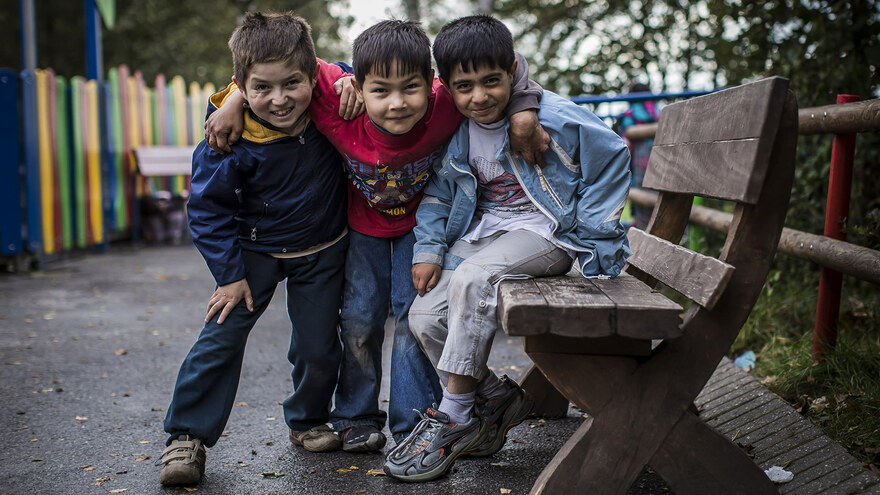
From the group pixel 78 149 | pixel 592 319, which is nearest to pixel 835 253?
pixel 592 319

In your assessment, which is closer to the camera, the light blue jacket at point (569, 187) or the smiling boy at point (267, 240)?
the light blue jacket at point (569, 187)

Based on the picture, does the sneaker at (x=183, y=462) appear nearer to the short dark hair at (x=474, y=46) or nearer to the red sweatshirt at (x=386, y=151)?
the red sweatshirt at (x=386, y=151)

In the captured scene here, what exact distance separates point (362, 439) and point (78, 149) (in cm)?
680

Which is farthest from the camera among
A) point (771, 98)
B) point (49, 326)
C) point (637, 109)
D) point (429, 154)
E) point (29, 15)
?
point (29, 15)

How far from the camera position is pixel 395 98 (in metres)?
2.63

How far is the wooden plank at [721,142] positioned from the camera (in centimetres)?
207

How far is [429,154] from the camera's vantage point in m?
2.82

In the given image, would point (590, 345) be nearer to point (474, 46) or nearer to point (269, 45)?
point (474, 46)

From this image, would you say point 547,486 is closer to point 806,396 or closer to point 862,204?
point 806,396

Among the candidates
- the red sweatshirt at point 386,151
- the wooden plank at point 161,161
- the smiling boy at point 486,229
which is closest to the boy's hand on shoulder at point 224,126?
the red sweatshirt at point 386,151

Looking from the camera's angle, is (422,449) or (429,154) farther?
(429,154)

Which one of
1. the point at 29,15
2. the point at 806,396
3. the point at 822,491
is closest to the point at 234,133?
the point at 822,491

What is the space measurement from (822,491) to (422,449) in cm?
122

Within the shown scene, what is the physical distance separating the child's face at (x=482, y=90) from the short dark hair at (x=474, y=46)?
2 centimetres
